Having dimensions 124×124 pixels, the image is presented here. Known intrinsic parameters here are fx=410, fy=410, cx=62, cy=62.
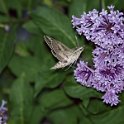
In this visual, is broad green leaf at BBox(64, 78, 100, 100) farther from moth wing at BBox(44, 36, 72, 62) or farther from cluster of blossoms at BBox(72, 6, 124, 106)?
→ moth wing at BBox(44, 36, 72, 62)

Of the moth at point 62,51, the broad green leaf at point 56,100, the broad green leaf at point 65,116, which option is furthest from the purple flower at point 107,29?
the broad green leaf at point 65,116

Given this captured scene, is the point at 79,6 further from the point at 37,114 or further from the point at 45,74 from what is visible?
the point at 37,114

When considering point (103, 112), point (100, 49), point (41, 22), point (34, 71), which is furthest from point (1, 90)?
point (100, 49)

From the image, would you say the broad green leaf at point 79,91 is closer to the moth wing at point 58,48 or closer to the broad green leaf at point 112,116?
the broad green leaf at point 112,116

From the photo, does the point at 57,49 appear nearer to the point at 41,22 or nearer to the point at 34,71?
the point at 41,22

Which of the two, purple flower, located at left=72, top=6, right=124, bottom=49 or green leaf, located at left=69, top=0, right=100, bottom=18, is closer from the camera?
purple flower, located at left=72, top=6, right=124, bottom=49

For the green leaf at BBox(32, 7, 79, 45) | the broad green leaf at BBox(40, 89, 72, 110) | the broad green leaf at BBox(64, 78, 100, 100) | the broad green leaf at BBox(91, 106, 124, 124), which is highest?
the green leaf at BBox(32, 7, 79, 45)

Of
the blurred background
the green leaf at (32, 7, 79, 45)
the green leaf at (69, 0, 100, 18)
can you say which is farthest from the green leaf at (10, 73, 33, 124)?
the green leaf at (69, 0, 100, 18)
